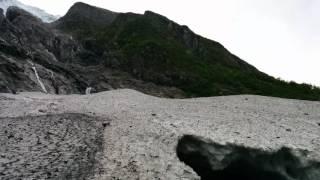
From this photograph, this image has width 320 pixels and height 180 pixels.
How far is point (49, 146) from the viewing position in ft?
57.8

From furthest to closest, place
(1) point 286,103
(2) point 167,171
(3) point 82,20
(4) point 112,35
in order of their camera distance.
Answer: (3) point 82,20
(4) point 112,35
(1) point 286,103
(2) point 167,171

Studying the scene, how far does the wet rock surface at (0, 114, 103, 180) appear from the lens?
15.0 meters

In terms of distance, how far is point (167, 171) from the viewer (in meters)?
16.3

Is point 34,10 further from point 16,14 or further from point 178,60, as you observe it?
point 178,60

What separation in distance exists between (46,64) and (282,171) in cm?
3565

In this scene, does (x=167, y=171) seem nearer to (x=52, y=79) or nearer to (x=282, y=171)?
(x=282, y=171)

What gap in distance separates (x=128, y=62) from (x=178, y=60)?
6383 millimetres

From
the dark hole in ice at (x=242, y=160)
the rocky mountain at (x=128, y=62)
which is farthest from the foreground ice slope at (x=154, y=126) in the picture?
the rocky mountain at (x=128, y=62)

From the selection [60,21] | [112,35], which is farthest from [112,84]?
[60,21]

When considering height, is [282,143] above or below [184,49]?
below

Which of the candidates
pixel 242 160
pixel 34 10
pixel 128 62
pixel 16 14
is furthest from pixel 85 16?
pixel 242 160

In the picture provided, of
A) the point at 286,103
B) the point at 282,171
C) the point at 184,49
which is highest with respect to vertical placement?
the point at 184,49

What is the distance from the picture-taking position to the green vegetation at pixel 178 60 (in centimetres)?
5762

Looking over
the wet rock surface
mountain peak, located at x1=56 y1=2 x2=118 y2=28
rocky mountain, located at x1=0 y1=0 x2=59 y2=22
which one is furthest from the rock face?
rocky mountain, located at x1=0 y1=0 x2=59 y2=22
